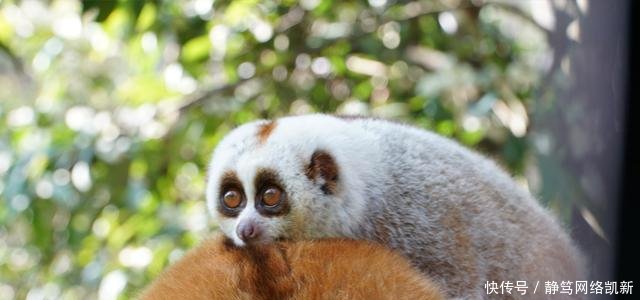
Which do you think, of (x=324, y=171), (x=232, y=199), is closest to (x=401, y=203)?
(x=324, y=171)

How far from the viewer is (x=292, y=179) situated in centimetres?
244

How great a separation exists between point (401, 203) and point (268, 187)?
0.41m

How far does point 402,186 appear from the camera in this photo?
8.35 feet

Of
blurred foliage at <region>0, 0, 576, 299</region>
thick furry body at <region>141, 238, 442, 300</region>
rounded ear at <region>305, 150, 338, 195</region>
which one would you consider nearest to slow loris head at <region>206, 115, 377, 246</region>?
rounded ear at <region>305, 150, 338, 195</region>

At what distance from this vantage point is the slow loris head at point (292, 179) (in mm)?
2383

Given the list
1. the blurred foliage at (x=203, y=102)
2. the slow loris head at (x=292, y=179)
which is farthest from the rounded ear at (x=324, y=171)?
the blurred foliage at (x=203, y=102)

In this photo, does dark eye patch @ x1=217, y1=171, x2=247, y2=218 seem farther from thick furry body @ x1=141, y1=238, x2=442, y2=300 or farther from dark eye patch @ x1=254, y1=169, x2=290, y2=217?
thick furry body @ x1=141, y1=238, x2=442, y2=300

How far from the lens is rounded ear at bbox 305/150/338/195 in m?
2.49

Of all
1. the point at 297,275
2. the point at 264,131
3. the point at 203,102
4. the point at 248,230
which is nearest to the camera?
the point at 297,275

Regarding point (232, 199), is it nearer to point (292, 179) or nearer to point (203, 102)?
point (292, 179)

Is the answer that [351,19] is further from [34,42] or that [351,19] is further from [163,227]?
[34,42]

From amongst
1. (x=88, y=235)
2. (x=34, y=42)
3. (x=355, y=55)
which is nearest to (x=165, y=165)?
(x=88, y=235)

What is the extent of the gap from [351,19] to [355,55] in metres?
0.20

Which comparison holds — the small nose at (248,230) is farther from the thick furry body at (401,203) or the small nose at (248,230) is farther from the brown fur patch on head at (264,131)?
the brown fur patch on head at (264,131)
